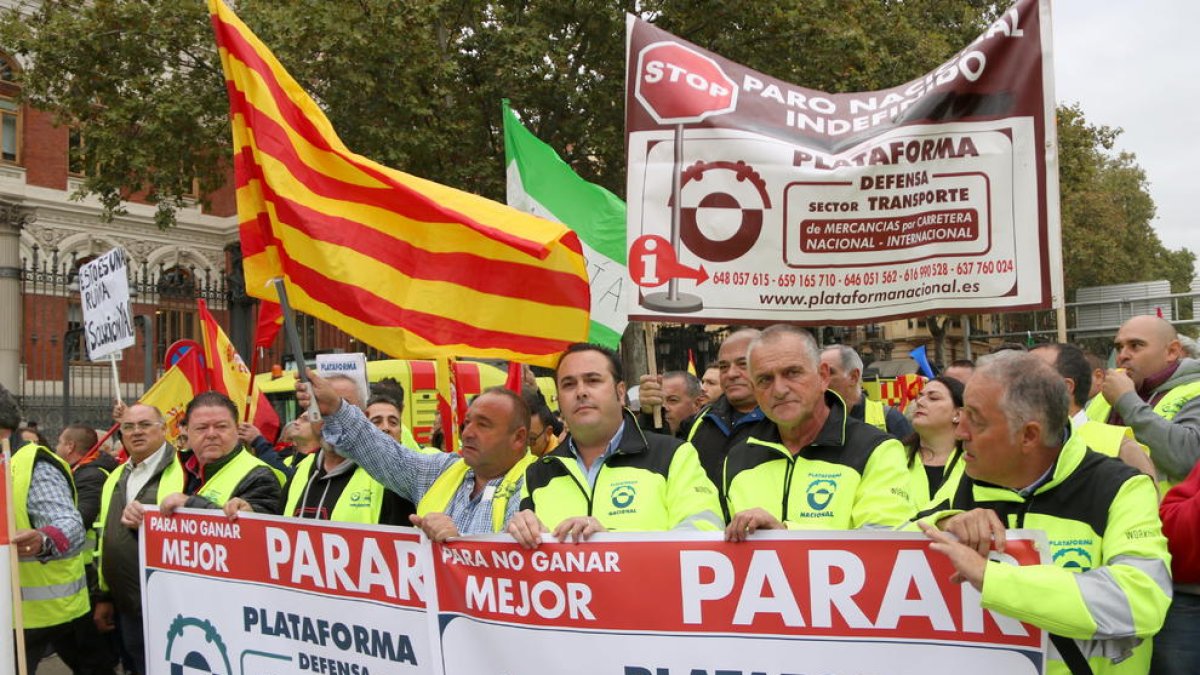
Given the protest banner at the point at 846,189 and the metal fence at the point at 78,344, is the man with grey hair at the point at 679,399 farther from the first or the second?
the metal fence at the point at 78,344

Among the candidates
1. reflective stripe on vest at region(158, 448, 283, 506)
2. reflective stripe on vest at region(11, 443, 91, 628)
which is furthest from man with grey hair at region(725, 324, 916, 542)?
reflective stripe on vest at region(11, 443, 91, 628)

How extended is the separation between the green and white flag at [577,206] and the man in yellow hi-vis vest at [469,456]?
11.0 feet

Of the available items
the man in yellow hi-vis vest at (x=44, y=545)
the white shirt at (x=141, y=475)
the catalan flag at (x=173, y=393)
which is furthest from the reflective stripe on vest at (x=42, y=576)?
the catalan flag at (x=173, y=393)

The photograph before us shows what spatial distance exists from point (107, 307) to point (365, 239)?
244 inches

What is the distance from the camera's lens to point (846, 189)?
5637 millimetres

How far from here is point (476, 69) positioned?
17.4 metres

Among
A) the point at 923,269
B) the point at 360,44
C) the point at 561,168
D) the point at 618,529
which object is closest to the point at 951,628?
the point at 618,529

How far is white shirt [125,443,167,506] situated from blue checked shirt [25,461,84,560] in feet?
2.03

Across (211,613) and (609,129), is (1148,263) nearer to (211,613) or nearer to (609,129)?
(609,129)

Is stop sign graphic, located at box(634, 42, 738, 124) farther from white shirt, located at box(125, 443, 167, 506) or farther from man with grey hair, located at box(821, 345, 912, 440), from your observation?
white shirt, located at box(125, 443, 167, 506)

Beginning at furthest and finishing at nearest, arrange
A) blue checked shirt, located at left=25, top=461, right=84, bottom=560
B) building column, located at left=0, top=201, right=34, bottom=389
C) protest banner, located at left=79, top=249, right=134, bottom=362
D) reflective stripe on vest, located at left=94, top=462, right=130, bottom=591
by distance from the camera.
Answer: building column, located at left=0, top=201, right=34, bottom=389
protest banner, located at left=79, top=249, right=134, bottom=362
reflective stripe on vest, located at left=94, top=462, right=130, bottom=591
blue checked shirt, located at left=25, top=461, right=84, bottom=560

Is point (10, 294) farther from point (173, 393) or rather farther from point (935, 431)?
point (935, 431)

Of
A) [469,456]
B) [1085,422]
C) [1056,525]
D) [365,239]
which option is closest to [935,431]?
[1085,422]

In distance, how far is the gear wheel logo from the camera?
14.9 feet
